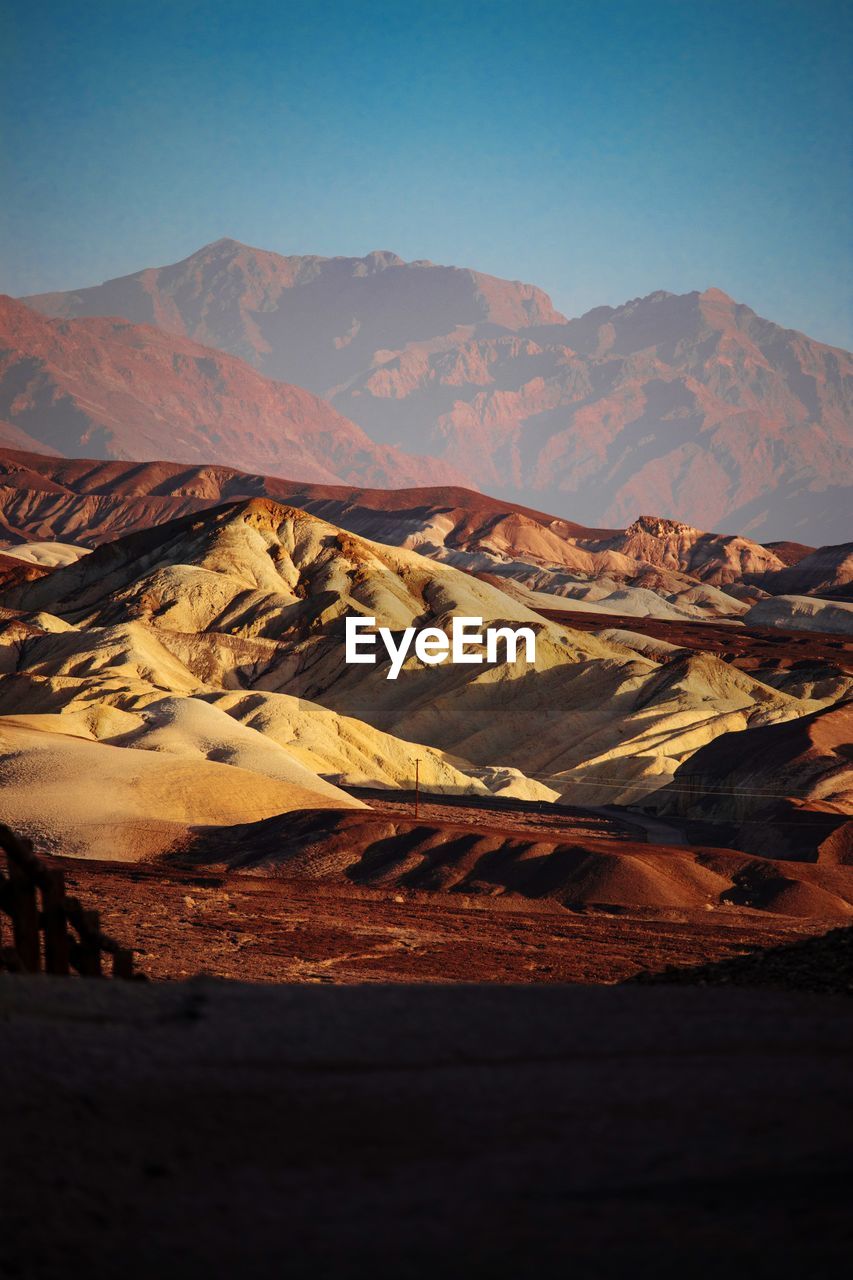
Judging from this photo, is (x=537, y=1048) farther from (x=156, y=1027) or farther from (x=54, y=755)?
(x=54, y=755)

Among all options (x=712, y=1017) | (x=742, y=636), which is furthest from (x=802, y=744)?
(x=742, y=636)

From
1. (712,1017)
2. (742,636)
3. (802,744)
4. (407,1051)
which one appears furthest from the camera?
(742,636)

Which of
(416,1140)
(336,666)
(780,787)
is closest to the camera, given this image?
(416,1140)

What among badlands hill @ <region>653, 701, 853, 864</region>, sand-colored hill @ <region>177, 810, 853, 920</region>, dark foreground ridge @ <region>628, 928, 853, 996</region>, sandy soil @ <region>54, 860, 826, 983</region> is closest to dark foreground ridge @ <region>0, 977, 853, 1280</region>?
dark foreground ridge @ <region>628, 928, 853, 996</region>

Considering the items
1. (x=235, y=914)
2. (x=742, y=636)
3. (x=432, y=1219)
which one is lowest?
(x=235, y=914)

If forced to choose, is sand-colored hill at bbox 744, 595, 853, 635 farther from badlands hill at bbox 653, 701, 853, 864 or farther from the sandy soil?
the sandy soil

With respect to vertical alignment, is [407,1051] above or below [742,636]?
A: below

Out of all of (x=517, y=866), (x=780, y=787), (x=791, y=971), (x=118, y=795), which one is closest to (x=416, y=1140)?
(x=791, y=971)

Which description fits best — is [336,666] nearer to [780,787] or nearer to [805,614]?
[780,787]
